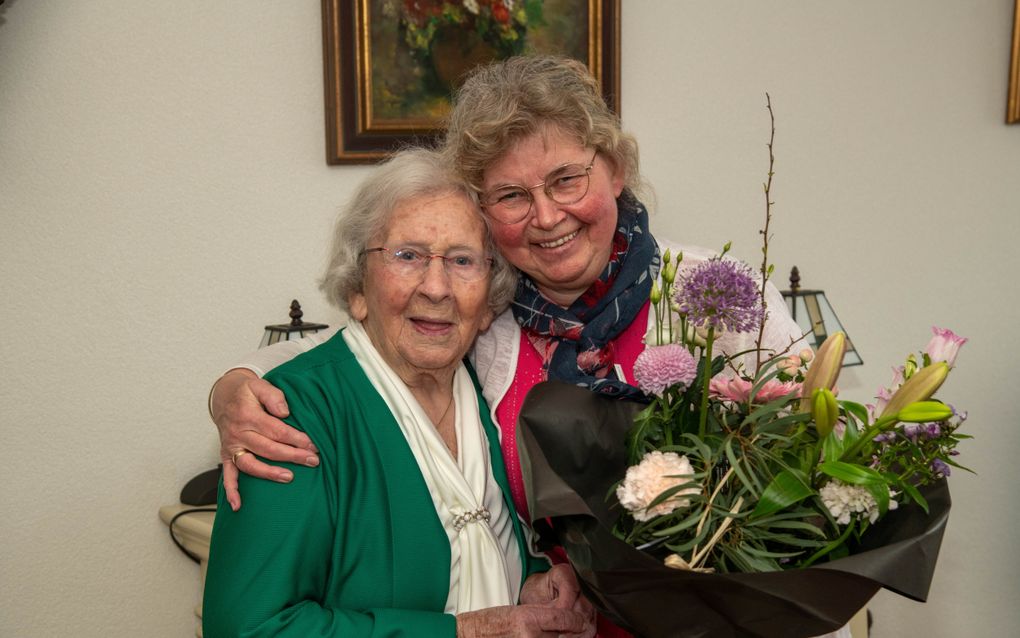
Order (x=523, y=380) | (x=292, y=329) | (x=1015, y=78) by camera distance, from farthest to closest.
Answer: (x=1015, y=78), (x=292, y=329), (x=523, y=380)

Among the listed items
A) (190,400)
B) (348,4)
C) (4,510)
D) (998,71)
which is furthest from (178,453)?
(998,71)

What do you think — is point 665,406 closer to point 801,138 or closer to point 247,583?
point 247,583

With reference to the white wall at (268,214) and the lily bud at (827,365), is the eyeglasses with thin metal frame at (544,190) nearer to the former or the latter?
the lily bud at (827,365)

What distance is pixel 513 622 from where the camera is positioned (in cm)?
124

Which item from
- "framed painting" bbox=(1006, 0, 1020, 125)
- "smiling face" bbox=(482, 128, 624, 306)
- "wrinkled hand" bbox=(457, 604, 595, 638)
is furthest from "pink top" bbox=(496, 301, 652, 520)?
"framed painting" bbox=(1006, 0, 1020, 125)

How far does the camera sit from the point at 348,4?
2174 mm

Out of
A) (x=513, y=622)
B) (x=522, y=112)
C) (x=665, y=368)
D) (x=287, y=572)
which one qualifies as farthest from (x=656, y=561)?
(x=522, y=112)

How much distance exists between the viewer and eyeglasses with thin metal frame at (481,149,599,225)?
4.71ft

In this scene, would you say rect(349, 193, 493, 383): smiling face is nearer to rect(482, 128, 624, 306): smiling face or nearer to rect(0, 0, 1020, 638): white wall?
rect(482, 128, 624, 306): smiling face

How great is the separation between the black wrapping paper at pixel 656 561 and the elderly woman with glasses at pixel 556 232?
292mm

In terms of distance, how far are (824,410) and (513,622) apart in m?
0.60

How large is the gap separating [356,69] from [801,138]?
51.6 inches

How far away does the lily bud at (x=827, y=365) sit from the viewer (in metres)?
0.90

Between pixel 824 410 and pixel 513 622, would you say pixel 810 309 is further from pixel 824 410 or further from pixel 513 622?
pixel 824 410
